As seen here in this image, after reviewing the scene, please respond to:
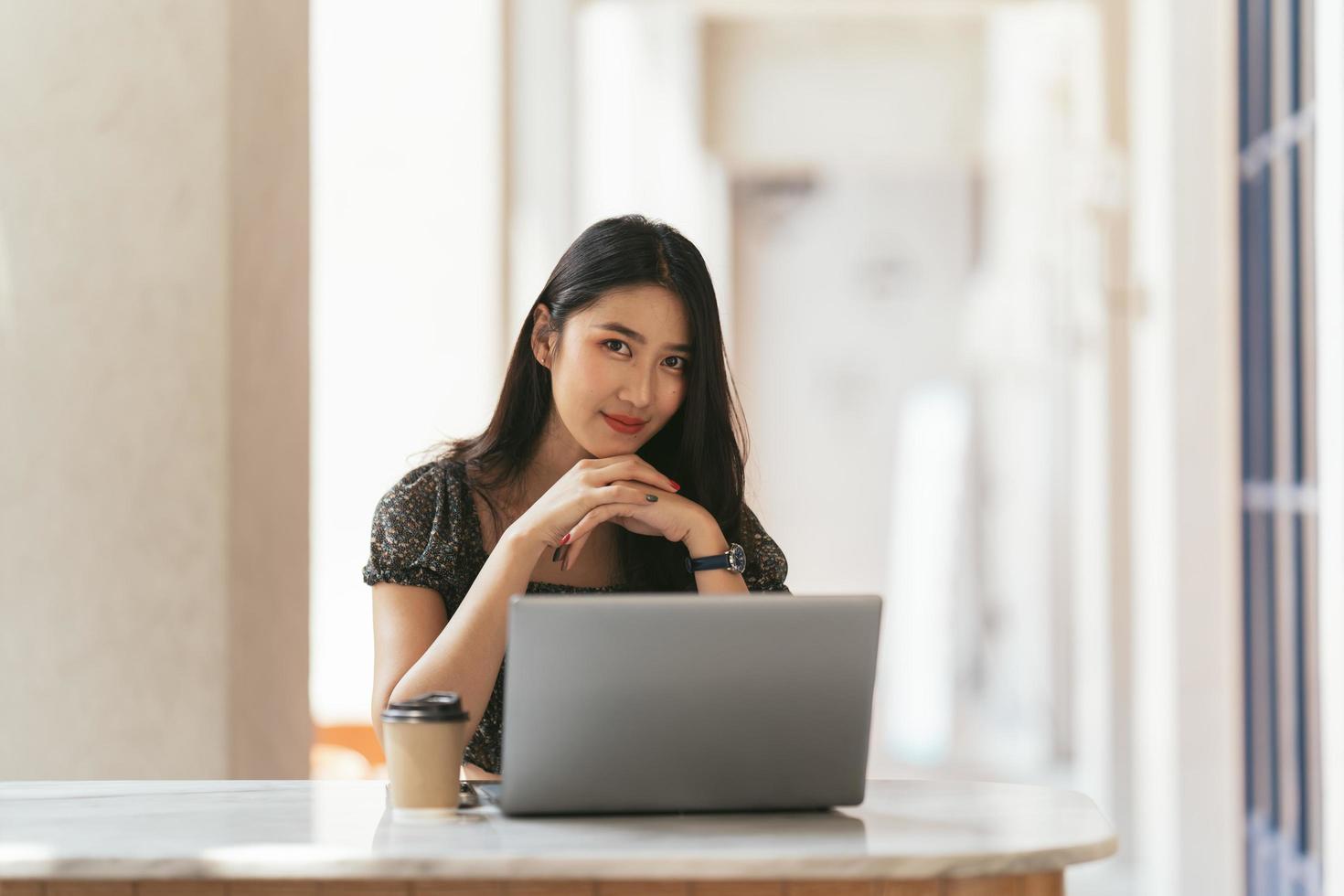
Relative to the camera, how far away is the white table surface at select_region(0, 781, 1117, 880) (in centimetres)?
113

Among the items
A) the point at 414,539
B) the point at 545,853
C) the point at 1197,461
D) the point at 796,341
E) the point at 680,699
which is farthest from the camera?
the point at 796,341

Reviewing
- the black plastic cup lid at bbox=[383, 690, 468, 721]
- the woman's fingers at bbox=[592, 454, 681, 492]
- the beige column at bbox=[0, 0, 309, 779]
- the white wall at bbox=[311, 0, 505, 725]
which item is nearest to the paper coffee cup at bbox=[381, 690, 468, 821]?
the black plastic cup lid at bbox=[383, 690, 468, 721]

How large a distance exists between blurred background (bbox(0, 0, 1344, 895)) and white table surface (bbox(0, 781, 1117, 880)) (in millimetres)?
747

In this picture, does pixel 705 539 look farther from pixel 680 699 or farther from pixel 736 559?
pixel 680 699

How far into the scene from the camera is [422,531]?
6.37 ft

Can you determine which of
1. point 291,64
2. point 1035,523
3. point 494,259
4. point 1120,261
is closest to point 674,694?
point 291,64

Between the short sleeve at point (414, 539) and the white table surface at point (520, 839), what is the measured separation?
A: 1.63ft

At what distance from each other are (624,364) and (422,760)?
0.67m

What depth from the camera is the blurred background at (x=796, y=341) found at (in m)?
2.06

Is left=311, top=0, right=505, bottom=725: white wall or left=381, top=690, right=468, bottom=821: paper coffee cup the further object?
left=311, top=0, right=505, bottom=725: white wall

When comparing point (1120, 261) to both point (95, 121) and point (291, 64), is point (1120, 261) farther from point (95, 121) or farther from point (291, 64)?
point (95, 121)

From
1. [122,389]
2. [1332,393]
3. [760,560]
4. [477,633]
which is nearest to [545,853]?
Result: [477,633]

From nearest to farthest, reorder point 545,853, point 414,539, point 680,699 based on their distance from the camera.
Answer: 1. point 545,853
2. point 680,699
3. point 414,539

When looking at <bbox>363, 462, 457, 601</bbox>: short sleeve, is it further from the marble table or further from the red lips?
the marble table
